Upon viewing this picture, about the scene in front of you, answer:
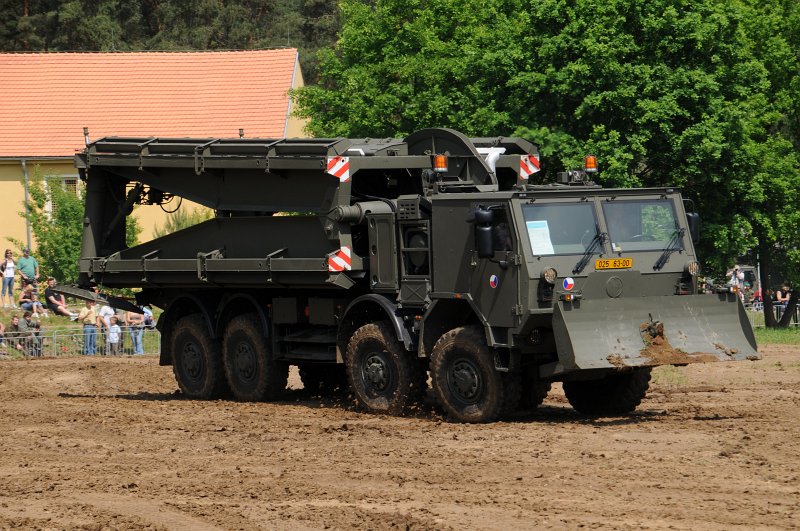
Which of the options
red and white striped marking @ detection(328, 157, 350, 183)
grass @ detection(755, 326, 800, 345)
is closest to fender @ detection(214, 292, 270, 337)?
red and white striped marking @ detection(328, 157, 350, 183)

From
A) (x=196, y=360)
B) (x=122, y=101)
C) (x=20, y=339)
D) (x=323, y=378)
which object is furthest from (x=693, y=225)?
(x=122, y=101)

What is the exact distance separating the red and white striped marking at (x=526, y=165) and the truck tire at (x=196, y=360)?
4.91 m

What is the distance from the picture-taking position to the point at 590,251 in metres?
14.9

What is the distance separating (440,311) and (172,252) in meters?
4.97

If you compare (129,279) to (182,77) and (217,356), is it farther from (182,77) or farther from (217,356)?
(182,77)

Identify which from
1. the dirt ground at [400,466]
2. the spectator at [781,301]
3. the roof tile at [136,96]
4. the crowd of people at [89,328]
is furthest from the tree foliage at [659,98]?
the dirt ground at [400,466]

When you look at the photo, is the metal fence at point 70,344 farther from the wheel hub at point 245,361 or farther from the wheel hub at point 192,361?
the wheel hub at point 245,361

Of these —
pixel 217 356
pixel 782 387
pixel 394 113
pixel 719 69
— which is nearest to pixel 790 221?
pixel 719 69

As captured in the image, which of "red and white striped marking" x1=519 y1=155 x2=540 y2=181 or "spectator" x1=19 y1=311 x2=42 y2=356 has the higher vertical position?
"red and white striped marking" x1=519 y1=155 x2=540 y2=181

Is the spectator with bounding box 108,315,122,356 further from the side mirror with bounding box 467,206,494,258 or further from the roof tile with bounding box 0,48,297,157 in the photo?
the roof tile with bounding box 0,48,297,157

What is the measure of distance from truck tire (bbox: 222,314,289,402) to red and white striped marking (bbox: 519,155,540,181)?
157 inches

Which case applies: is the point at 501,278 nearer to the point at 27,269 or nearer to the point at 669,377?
the point at 669,377

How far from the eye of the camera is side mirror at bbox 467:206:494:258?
1451cm

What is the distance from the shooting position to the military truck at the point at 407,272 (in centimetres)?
1462
